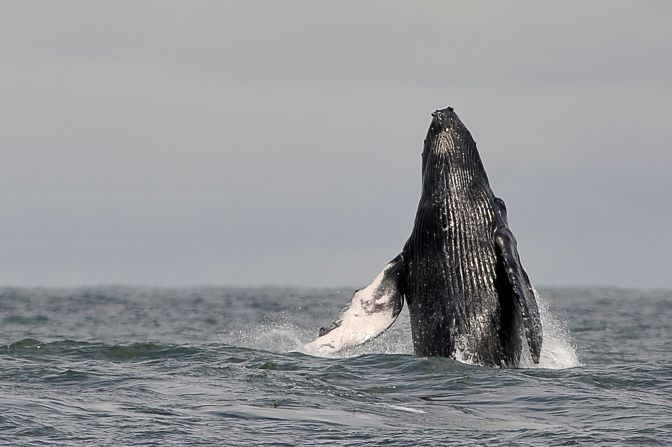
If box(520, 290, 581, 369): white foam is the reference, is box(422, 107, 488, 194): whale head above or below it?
above

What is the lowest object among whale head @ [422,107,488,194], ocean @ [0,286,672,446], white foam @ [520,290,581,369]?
ocean @ [0,286,672,446]

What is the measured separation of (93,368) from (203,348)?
2.31 m

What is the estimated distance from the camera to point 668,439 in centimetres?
1081

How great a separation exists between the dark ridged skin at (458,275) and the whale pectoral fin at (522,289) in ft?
0.60

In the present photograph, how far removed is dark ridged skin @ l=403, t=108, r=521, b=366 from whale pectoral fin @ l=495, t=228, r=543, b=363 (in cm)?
18

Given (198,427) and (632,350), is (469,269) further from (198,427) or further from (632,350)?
(632,350)

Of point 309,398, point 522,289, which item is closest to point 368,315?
point 522,289

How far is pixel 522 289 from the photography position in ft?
46.6

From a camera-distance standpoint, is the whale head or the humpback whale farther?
the whale head

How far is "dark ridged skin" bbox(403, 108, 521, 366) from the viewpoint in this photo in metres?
14.6

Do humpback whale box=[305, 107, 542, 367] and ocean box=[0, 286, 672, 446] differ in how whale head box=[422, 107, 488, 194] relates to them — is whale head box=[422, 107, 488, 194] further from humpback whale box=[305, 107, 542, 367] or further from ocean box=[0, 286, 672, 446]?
ocean box=[0, 286, 672, 446]

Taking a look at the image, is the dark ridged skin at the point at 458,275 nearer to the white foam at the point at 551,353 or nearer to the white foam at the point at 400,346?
the white foam at the point at 400,346

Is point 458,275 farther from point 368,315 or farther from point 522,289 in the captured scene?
point 368,315

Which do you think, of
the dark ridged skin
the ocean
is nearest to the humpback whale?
the dark ridged skin
